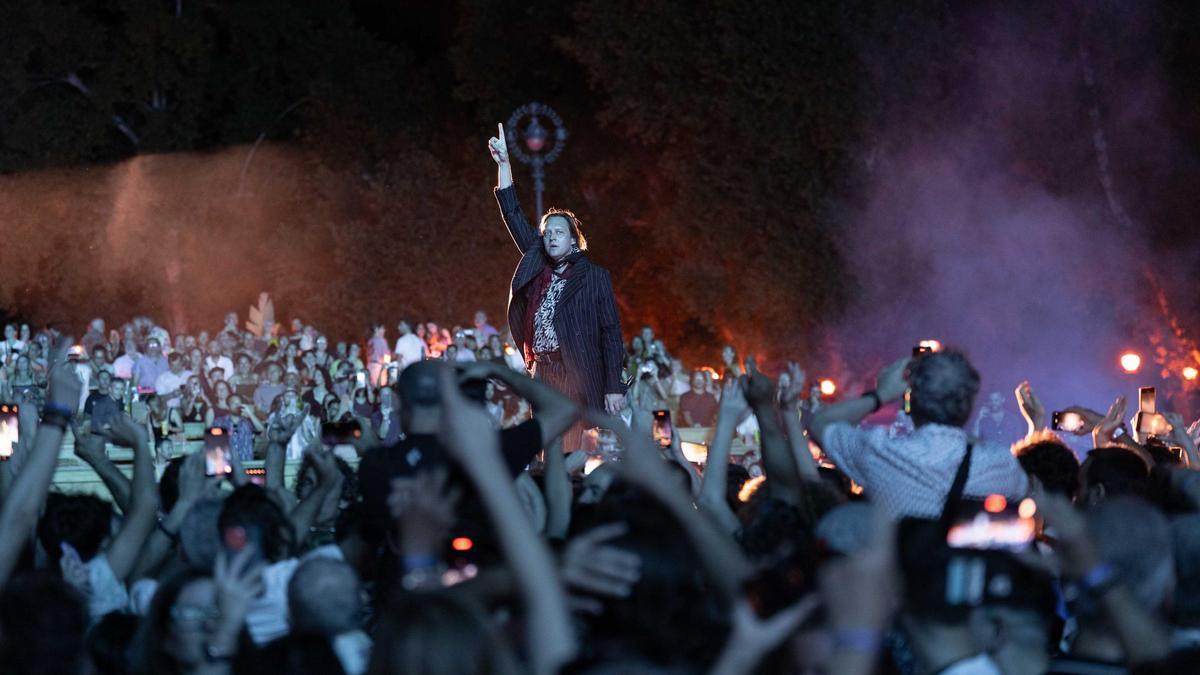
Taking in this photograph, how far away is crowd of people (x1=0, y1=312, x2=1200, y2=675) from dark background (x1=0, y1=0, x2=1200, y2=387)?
18.6 meters

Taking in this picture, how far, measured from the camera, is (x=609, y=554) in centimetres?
351

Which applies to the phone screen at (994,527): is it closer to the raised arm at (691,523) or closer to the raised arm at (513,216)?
the raised arm at (691,523)

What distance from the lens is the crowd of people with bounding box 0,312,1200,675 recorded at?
3.43 meters

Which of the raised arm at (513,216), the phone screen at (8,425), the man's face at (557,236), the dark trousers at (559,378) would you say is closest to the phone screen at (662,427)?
the dark trousers at (559,378)

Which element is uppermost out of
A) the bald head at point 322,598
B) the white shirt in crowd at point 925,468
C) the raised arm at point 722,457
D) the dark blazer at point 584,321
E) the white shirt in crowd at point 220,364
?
the white shirt in crowd at point 220,364

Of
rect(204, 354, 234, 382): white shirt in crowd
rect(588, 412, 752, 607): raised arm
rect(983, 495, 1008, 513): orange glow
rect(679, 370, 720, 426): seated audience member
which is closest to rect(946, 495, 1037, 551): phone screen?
rect(983, 495, 1008, 513): orange glow

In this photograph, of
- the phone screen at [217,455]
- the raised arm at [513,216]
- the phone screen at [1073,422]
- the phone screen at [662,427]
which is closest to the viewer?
the phone screen at [217,455]

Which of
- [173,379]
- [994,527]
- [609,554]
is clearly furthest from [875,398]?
[173,379]

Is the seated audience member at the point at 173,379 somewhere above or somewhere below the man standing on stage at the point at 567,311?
above

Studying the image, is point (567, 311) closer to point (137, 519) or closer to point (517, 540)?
point (137, 519)

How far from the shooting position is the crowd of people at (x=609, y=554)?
11.2 ft

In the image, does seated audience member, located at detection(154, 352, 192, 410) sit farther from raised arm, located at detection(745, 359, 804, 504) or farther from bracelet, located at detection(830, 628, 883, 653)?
bracelet, located at detection(830, 628, 883, 653)

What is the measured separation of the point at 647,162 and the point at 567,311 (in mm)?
20505

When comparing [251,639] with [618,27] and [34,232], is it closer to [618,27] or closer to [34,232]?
[618,27]
